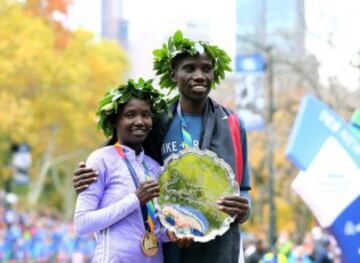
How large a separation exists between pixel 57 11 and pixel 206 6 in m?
23.9

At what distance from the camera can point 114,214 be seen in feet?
12.6

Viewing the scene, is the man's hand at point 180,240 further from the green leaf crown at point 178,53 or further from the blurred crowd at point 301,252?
the blurred crowd at point 301,252

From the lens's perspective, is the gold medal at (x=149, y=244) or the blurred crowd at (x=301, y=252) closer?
the gold medal at (x=149, y=244)

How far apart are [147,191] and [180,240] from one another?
10.5 inches

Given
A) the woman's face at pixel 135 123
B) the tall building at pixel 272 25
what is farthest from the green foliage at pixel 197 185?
the tall building at pixel 272 25

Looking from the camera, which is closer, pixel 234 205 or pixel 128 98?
pixel 234 205

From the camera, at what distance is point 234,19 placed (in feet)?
45.0

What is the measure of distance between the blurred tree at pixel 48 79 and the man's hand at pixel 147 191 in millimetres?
23646

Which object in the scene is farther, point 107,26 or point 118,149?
point 107,26

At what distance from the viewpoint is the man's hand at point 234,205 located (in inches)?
150

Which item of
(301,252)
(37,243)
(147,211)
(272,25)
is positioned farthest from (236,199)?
(37,243)

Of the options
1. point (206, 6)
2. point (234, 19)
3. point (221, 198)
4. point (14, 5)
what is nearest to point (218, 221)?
point (221, 198)

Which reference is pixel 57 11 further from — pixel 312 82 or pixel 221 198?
pixel 221 198

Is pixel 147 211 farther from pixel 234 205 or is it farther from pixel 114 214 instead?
pixel 234 205
